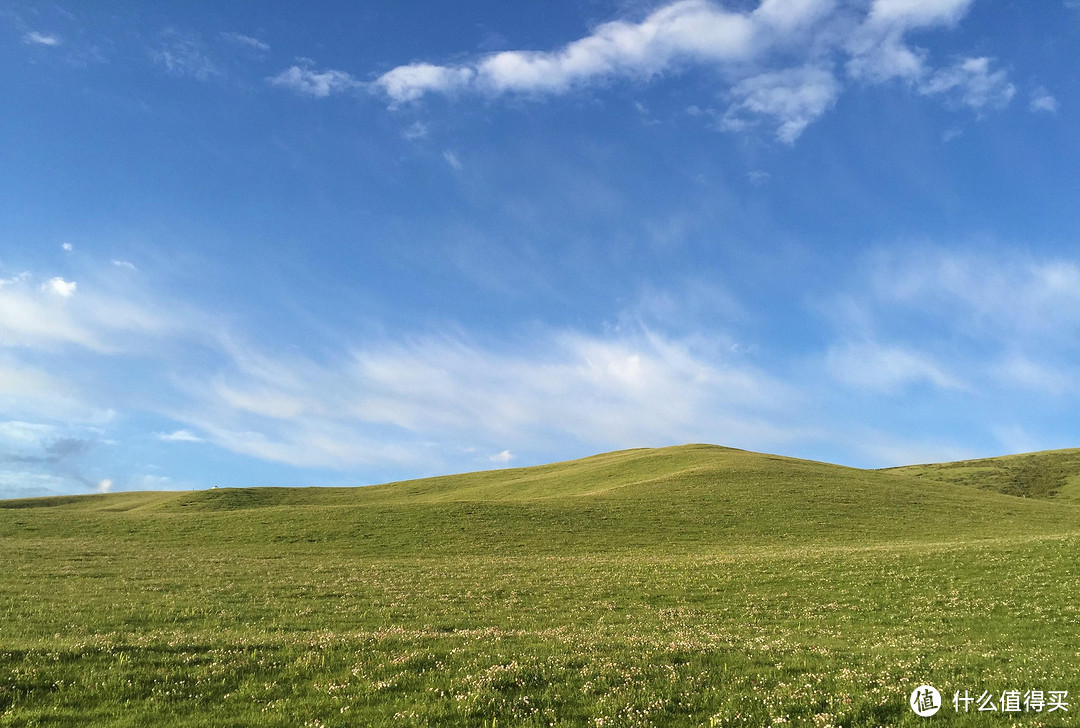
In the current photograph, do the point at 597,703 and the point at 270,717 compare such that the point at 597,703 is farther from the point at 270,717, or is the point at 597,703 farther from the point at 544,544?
the point at 544,544

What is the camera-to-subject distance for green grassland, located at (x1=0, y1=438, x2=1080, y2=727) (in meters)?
11.4

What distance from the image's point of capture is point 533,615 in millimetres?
25188

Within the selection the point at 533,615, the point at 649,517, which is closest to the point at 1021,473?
the point at 649,517

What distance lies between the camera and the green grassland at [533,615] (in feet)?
37.6

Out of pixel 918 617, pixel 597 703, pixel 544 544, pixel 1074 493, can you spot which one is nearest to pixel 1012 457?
pixel 1074 493

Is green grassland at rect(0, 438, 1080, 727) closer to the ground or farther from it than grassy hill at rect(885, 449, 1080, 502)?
closer to the ground

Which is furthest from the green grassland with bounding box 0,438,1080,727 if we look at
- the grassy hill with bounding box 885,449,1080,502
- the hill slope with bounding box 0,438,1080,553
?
the grassy hill with bounding box 885,449,1080,502

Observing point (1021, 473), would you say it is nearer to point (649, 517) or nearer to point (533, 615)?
point (649, 517)

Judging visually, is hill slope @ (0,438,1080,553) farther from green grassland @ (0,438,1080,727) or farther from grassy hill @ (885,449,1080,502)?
grassy hill @ (885,449,1080,502)

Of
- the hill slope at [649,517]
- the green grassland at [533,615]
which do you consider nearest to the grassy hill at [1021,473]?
the hill slope at [649,517]

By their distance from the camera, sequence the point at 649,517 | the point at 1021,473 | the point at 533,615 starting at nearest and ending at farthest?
the point at 533,615 < the point at 649,517 < the point at 1021,473

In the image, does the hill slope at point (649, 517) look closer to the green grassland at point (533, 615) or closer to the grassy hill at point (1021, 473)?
the green grassland at point (533, 615)

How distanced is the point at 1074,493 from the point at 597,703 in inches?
6327

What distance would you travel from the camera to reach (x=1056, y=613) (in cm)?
2428
